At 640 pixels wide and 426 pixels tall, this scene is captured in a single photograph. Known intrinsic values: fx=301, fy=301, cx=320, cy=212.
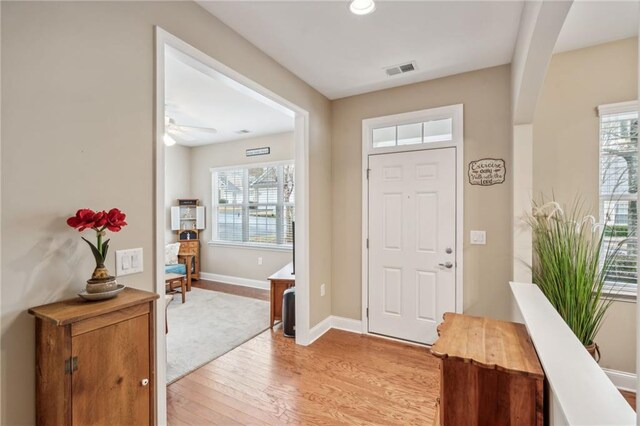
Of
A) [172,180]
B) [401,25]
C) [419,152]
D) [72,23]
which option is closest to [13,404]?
[72,23]

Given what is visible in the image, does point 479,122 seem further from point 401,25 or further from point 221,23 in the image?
point 221,23

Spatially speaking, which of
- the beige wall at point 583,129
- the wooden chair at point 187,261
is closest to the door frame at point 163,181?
the beige wall at point 583,129

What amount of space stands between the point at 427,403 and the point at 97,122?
108 inches

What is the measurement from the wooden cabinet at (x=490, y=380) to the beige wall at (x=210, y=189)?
398cm

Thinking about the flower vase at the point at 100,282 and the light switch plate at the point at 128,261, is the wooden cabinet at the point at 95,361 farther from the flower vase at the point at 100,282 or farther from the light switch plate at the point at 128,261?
the light switch plate at the point at 128,261

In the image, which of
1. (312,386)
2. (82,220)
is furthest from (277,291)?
(82,220)

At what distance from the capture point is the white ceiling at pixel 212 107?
293cm

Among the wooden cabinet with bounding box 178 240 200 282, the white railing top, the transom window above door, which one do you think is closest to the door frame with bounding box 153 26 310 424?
the transom window above door

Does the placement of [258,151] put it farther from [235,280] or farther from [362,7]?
[362,7]

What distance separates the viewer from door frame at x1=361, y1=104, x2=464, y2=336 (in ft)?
9.75

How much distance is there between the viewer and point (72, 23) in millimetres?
1370

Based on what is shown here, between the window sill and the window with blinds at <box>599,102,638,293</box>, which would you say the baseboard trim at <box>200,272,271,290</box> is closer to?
the window sill

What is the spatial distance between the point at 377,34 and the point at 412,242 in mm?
1980

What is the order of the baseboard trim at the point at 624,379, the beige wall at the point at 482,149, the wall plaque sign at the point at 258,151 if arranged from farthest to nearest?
the wall plaque sign at the point at 258,151 < the beige wall at the point at 482,149 < the baseboard trim at the point at 624,379
